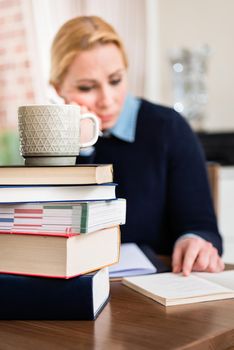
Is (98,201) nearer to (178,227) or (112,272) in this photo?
(112,272)

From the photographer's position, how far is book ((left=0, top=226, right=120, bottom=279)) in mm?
832

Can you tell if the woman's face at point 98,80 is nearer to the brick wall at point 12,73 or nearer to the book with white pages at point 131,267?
the book with white pages at point 131,267

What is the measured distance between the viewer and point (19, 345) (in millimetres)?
764

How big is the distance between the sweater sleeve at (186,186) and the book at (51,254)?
0.61 meters

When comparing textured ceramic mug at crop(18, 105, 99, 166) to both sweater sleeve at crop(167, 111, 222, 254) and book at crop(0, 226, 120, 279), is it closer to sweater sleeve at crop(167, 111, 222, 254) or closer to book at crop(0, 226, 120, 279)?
book at crop(0, 226, 120, 279)

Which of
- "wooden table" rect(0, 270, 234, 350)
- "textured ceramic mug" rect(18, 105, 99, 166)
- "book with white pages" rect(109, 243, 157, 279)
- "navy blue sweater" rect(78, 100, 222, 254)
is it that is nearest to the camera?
"wooden table" rect(0, 270, 234, 350)

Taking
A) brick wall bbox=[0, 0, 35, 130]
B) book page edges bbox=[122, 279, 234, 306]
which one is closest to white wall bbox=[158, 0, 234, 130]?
brick wall bbox=[0, 0, 35, 130]

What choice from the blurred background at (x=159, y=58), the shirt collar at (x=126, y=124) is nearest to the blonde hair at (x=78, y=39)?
the shirt collar at (x=126, y=124)

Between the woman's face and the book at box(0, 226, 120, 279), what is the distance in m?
0.73

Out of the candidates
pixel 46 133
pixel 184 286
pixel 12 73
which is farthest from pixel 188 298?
pixel 12 73

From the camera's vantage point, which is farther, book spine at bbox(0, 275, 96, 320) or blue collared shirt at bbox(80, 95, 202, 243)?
blue collared shirt at bbox(80, 95, 202, 243)

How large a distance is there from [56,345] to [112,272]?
0.39 meters

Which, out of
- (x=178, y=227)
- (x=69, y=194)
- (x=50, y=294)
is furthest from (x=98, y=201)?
(x=178, y=227)

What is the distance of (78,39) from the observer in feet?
5.11
